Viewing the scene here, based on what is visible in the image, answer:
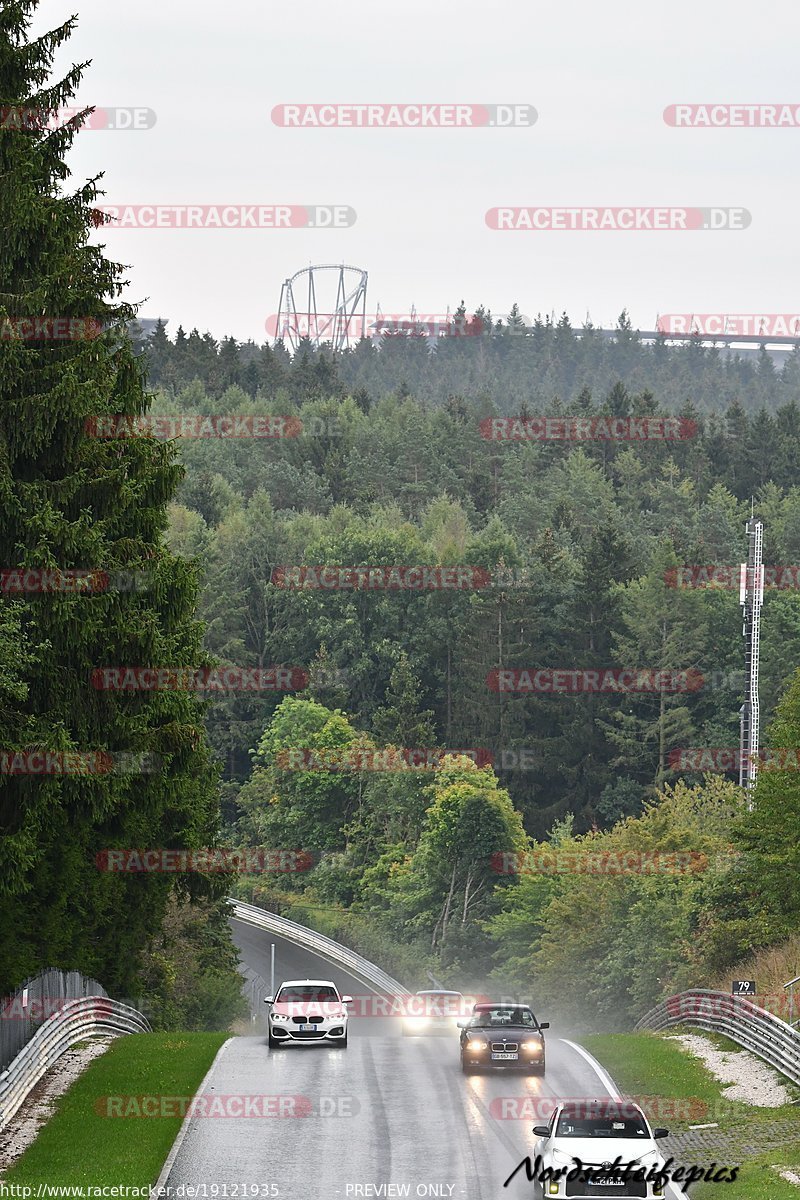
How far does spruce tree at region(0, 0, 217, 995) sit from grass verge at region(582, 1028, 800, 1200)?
9395 mm

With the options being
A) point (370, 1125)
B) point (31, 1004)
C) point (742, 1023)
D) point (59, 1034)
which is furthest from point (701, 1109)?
point (31, 1004)

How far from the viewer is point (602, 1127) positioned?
2109cm

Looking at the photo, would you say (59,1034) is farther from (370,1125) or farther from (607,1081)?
(607,1081)

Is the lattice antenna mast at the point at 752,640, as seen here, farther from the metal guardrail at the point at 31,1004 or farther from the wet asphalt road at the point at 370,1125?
the metal guardrail at the point at 31,1004

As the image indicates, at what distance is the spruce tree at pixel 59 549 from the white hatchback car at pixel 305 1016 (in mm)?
6884

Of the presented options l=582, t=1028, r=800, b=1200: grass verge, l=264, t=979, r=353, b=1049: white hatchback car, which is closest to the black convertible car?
l=582, t=1028, r=800, b=1200: grass verge

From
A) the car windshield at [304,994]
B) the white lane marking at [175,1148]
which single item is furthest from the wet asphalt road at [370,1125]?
the car windshield at [304,994]

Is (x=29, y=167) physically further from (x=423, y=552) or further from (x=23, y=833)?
(x=423, y=552)

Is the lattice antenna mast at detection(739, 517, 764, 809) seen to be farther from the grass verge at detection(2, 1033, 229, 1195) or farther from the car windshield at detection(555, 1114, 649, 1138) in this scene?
the car windshield at detection(555, 1114, 649, 1138)

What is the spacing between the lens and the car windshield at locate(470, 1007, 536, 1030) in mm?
31266

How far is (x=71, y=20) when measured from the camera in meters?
25.5

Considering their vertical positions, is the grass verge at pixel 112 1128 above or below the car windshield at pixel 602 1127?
below

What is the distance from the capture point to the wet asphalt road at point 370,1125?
2198 cm

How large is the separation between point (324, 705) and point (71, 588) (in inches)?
3800
